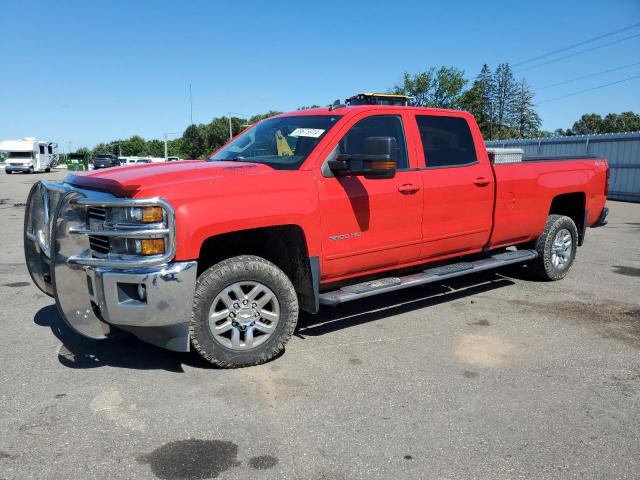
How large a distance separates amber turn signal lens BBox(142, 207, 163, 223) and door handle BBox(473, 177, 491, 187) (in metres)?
3.19

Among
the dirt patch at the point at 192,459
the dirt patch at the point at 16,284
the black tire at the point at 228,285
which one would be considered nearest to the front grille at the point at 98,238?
the black tire at the point at 228,285

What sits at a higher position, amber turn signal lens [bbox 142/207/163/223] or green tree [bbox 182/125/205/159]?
green tree [bbox 182/125/205/159]

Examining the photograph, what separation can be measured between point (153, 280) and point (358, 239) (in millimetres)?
1758

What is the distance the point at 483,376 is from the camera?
153 inches

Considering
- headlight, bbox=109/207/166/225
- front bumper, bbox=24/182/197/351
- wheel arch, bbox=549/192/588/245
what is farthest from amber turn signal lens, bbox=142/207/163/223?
wheel arch, bbox=549/192/588/245

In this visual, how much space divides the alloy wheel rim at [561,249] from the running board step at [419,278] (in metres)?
0.45

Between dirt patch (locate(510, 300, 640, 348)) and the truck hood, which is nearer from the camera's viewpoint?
the truck hood

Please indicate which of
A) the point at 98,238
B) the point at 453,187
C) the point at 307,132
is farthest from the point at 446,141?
the point at 98,238

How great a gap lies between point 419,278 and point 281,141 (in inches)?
70.1

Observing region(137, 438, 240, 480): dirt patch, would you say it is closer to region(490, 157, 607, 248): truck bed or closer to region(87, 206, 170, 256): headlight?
region(87, 206, 170, 256): headlight

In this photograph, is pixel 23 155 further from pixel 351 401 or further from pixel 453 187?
pixel 351 401

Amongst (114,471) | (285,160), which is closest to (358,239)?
(285,160)

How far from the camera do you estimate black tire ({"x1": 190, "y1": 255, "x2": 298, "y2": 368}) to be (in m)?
3.74

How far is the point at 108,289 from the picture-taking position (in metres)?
3.47
